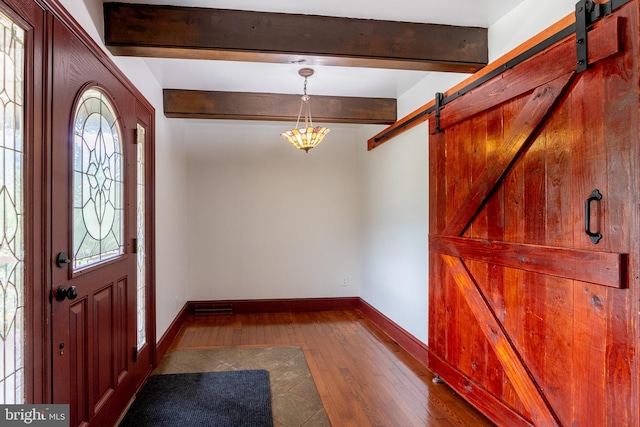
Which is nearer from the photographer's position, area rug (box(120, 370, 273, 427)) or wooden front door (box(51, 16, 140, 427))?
wooden front door (box(51, 16, 140, 427))

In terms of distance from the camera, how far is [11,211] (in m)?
1.31

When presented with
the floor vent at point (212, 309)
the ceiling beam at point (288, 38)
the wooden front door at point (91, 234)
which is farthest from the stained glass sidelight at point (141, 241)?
the floor vent at point (212, 309)

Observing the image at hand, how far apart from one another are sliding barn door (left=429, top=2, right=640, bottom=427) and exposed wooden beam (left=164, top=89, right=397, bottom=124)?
1199 millimetres

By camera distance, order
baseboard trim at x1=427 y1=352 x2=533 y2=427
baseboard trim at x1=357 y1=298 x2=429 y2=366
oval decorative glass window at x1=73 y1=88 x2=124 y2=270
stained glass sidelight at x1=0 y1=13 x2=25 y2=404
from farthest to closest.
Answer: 1. baseboard trim at x1=357 y1=298 x2=429 y2=366
2. baseboard trim at x1=427 y1=352 x2=533 y2=427
3. oval decorative glass window at x1=73 y1=88 x2=124 y2=270
4. stained glass sidelight at x1=0 y1=13 x2=25 y2=404

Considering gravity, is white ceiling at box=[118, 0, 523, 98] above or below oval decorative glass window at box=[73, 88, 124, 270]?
above

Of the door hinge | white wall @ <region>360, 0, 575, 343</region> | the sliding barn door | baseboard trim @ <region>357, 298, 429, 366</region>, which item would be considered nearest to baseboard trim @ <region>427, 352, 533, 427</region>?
the sliding barn door

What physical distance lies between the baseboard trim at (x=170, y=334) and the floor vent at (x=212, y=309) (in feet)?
0.40

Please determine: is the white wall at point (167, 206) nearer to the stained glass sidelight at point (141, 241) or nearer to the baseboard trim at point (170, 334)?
the baseboard trim at point (170, 334)

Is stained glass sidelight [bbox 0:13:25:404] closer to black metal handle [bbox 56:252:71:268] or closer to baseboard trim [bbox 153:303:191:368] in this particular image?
black metal handle [bbox 56:252:71:268]

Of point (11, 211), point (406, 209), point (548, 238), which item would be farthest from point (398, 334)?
point (11, 211)

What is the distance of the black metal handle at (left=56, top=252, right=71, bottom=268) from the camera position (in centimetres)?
159

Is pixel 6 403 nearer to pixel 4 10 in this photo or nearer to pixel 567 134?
pixel 4 10

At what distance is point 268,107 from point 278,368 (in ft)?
8.12

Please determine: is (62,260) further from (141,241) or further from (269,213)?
(269,213)
